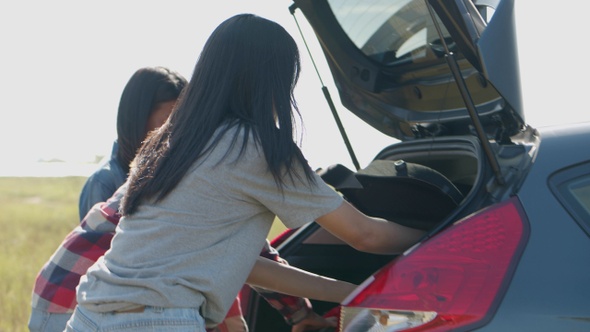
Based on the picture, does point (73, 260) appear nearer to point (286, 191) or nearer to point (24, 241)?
point (286, 191)

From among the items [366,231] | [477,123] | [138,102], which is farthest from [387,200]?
[138,102]

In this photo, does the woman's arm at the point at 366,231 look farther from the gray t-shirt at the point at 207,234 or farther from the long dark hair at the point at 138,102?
the long dark hair at the point at 138,102

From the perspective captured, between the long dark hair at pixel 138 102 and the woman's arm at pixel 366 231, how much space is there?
127cm

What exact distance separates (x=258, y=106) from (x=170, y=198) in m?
0.32

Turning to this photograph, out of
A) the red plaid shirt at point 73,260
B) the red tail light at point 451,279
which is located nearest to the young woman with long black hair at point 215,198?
the red tail light at point 451,279

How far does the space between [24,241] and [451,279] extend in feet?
29.0

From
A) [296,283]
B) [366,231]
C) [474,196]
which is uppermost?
[474,196]

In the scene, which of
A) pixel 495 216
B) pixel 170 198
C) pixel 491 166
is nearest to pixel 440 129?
pixel 491 166

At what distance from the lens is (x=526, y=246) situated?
2078 millimetres

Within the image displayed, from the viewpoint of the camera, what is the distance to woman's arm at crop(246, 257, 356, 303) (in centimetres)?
259

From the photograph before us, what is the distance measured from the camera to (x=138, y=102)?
3391 mm

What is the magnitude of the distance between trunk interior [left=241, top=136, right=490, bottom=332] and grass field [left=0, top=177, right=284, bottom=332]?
2.98 m

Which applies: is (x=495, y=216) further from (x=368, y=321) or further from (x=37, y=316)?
(x=37, y=316)

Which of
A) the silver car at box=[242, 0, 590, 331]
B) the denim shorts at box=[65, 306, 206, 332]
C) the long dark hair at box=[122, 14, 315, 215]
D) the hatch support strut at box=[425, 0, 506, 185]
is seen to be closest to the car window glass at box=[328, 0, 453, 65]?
the silver car at box=[242, 0, 590, 331]
